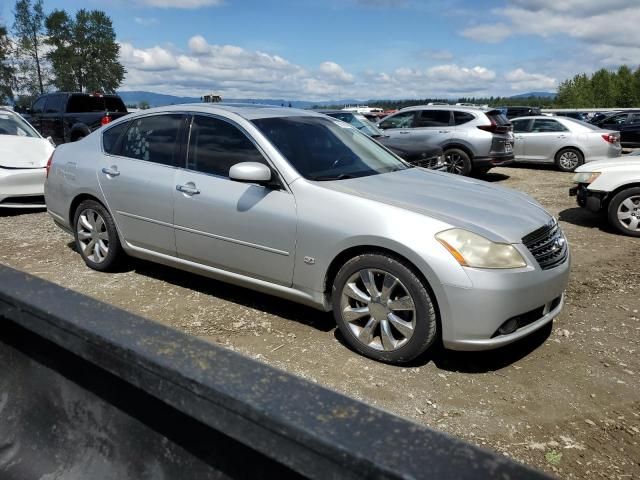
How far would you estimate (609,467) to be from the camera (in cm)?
263

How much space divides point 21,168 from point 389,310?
23.0ft

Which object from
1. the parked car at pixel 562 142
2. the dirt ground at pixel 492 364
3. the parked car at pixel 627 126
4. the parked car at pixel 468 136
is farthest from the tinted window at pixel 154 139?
the parked car at pixel 627 126

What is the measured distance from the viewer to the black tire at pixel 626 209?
23.6 ft

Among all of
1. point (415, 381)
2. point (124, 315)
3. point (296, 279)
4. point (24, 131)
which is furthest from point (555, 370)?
point (24, 131)

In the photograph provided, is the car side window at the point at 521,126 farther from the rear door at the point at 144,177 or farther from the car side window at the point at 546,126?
the rear door at the point at 144,177

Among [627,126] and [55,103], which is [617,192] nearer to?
[55,103]

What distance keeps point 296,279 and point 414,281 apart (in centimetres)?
92

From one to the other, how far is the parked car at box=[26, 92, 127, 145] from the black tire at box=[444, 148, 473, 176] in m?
8.09

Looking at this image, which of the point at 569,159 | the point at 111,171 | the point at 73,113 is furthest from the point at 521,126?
the point at 111,171

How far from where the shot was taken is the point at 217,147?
176 inches

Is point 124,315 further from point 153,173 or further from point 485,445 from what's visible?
point 153,173

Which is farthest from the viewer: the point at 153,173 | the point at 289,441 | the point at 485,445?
the point at 153,173

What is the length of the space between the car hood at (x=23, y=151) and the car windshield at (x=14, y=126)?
22 cm

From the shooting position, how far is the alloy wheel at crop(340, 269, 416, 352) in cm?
350
